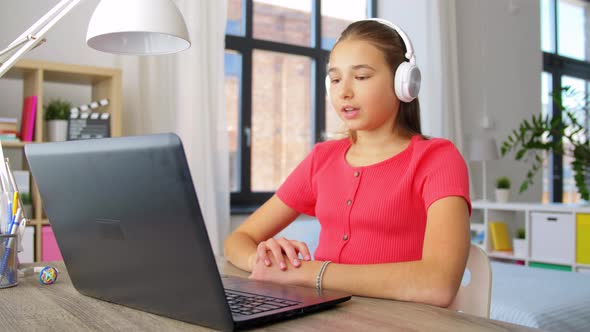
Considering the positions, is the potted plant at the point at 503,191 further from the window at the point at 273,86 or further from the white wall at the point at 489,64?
the window at the point at 273,86

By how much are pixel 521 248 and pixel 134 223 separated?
151 inches

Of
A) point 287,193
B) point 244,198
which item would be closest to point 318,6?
point 244,198

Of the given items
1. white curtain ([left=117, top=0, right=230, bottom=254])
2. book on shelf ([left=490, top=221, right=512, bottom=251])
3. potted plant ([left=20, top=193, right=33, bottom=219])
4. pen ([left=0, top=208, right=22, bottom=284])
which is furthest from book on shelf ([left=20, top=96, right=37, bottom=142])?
book on shelf ([left=490, top=221, right=512, bottom=251])

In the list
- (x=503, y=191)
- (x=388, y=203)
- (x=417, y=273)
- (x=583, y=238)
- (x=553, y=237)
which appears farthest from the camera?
(x=503, y=191)

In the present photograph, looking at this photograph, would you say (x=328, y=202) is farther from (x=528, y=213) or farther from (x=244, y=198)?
(x=528, y=213)

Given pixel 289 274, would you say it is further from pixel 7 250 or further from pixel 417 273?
pixel 7 250

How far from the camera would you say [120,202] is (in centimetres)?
72

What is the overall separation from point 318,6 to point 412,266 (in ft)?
12.1

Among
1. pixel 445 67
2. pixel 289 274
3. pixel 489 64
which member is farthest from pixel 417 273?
pixel 489 64

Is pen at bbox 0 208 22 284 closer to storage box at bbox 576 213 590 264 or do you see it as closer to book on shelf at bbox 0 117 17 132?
book on shelf at bbox 0 117 17 132

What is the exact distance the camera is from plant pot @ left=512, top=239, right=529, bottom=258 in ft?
13.3

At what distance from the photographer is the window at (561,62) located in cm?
613

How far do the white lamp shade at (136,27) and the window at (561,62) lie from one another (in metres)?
5.17

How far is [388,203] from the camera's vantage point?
120 centimetres
